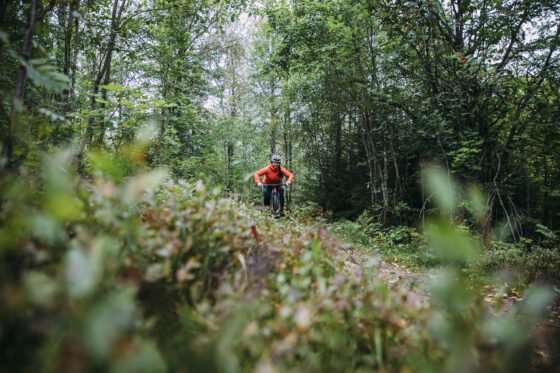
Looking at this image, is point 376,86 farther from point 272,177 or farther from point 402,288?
point 402,288

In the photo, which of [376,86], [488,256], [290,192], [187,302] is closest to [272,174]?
[376,86]

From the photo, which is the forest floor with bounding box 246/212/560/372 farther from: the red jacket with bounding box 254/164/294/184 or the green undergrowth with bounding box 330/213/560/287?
the red jacket with bounding box 254/164/294/184

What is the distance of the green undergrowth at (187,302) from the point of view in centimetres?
80

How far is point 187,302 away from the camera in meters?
1.71

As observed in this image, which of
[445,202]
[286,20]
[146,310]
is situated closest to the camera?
[445,202]

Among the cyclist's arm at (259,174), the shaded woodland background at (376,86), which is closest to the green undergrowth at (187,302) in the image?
the shaded woodland background at (376,86)

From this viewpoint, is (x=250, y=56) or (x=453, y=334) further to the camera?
(x=250, y=56)

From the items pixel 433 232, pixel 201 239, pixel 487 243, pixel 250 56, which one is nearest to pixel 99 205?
pixel 201 239

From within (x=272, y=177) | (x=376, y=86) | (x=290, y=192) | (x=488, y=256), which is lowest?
(x=488, y=256)

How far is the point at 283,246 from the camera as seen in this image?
2.54 metres

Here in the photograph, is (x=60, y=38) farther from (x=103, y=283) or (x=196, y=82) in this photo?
(x=196, y=82)

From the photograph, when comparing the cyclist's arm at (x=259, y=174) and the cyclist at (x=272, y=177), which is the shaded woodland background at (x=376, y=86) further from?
the cyclist at (x=272, y=177)

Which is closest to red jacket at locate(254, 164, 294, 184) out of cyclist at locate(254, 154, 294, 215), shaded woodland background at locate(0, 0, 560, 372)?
cyclist at locate(254, 154, 294, 215)

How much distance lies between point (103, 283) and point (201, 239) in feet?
2.65
